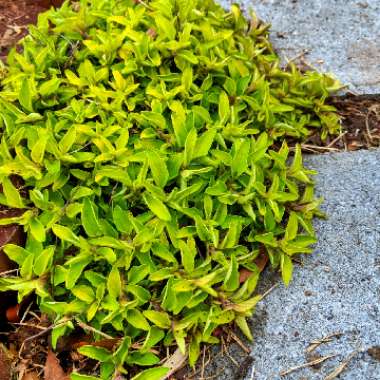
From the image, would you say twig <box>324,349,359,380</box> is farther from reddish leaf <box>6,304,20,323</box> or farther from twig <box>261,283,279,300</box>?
reddish leaf <box>6,304,20,323</box>

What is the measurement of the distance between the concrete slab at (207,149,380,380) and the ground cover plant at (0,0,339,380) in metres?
→ 0.09

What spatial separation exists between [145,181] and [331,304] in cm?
80

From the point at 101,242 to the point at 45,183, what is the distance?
331mm

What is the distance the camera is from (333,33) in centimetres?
315

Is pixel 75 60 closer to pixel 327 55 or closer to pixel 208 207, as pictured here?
pixel 208 207

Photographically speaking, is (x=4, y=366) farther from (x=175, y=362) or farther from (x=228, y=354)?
(x=228, y=354)

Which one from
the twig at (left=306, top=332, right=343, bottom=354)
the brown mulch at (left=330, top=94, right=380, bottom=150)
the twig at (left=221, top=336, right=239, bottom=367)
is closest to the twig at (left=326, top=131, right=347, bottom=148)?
the brown mulch at (left=330, top=94, right=380, bottom=150)

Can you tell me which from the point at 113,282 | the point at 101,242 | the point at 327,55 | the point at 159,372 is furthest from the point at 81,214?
the point at 327,55

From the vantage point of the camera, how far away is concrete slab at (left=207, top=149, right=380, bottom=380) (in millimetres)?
1900

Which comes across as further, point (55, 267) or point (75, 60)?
point (75, 60)

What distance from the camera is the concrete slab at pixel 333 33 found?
9.66 ft

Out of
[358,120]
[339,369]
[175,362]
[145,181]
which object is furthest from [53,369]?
[358,120]

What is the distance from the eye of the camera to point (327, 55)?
9.97 feet

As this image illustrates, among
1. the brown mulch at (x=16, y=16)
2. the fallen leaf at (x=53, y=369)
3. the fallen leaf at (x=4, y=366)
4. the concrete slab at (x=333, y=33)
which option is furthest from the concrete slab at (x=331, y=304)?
the brown mulch at (x=16, y=16)
